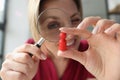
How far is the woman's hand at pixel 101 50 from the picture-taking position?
2.95ft

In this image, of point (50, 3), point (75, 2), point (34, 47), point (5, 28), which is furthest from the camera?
point (5, 28)

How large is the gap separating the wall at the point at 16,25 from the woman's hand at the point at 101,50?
99.2 inches

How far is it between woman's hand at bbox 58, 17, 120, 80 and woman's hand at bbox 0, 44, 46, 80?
159 millimetres

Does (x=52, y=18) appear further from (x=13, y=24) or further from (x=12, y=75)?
(x=13, y=24)

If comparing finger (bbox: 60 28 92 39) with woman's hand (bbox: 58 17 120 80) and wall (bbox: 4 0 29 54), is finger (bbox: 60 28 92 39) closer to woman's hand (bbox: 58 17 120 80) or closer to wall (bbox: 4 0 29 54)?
woman's hand (bbox: 58 17 120 80)

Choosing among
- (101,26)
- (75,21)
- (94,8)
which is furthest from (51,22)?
(94,8)

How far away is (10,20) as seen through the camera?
3.42m

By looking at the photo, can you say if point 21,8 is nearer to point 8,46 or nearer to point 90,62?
point 8,46

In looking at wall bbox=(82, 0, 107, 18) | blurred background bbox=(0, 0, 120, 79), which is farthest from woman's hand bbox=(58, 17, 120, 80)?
blurred background bbox=(0, 0, 120, 79)

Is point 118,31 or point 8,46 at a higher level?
point 118,31

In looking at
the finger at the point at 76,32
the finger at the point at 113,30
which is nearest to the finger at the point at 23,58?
the finger at the point at 76,32

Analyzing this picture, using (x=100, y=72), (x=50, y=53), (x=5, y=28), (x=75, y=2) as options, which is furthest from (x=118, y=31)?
(x=5, y=28)

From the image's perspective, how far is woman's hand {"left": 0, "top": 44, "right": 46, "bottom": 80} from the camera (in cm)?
91

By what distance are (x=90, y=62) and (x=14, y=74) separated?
0.33m
